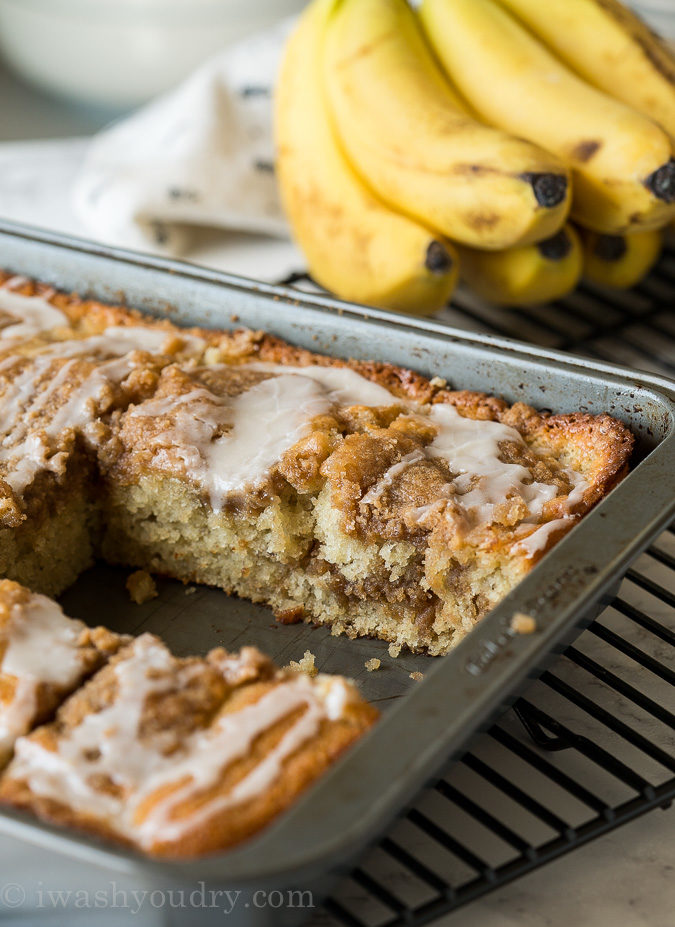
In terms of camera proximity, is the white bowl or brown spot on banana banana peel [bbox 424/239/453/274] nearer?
brown spot on banana banana peel [bbox 424/239/453/274]

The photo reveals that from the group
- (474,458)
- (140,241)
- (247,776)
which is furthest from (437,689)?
(140,241)

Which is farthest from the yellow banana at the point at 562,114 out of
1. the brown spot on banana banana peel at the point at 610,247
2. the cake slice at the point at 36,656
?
the cake slice at the point at 36,656

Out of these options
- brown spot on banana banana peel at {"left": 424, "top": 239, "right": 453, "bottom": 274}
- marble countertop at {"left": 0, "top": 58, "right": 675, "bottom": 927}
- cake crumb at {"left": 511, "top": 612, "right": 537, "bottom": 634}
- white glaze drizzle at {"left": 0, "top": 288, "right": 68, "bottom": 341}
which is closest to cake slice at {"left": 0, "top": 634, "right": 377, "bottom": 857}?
marble countertop at {"left": 0, "top": 58, "right": 675, "bottom": 927}

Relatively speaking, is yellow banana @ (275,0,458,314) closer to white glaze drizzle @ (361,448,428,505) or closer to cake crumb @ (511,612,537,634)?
white glaze drizzle @ (361,448,428,505)

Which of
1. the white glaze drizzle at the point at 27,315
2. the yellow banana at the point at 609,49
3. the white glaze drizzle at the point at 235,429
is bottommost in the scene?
the white glaze drizzle at the point at 27,315

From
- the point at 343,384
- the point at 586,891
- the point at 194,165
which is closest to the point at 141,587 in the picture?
the point at 343,384

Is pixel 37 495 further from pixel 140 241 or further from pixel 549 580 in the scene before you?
pixel 140 241

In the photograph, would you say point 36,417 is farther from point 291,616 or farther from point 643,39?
point 643,39

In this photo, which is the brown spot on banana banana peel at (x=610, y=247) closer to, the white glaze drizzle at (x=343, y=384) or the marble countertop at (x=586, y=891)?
the white glaze drizzle at (x=343, y=384)
